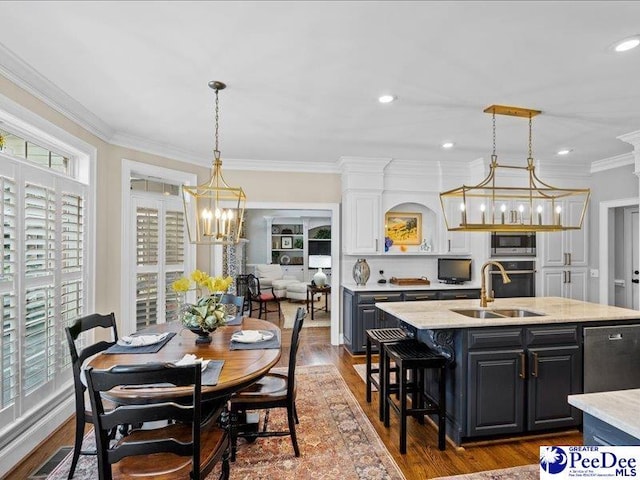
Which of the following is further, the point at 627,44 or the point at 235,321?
the point at 235,321

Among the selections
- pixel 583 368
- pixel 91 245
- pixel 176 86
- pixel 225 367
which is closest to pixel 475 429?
pixel 583 368

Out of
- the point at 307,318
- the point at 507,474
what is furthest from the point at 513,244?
the point at 307,318

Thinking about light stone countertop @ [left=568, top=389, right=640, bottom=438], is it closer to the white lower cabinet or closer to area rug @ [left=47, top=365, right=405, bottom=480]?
area rug @ [left=47, top=365, right=405, bottom=480]

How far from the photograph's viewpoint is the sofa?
867 centimetres

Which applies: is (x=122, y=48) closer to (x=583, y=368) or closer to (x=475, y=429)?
(x=475, y=429)

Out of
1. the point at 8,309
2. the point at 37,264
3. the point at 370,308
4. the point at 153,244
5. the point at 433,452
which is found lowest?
the point at 433,452

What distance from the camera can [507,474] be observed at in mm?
2271

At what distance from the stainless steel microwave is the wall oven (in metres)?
0.14

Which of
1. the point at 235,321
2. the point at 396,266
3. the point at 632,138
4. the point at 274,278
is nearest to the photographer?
the point at 235,321

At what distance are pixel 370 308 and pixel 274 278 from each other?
4944 millimetres

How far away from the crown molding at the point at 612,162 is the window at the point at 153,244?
5790mm

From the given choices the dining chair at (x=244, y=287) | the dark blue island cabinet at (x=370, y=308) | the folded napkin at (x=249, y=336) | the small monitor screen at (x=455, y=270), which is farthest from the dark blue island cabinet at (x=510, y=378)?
the dining chair at (x=244, y=287)

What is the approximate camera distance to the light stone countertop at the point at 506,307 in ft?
8.48

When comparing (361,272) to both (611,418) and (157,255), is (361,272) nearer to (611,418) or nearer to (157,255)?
(157,255)
